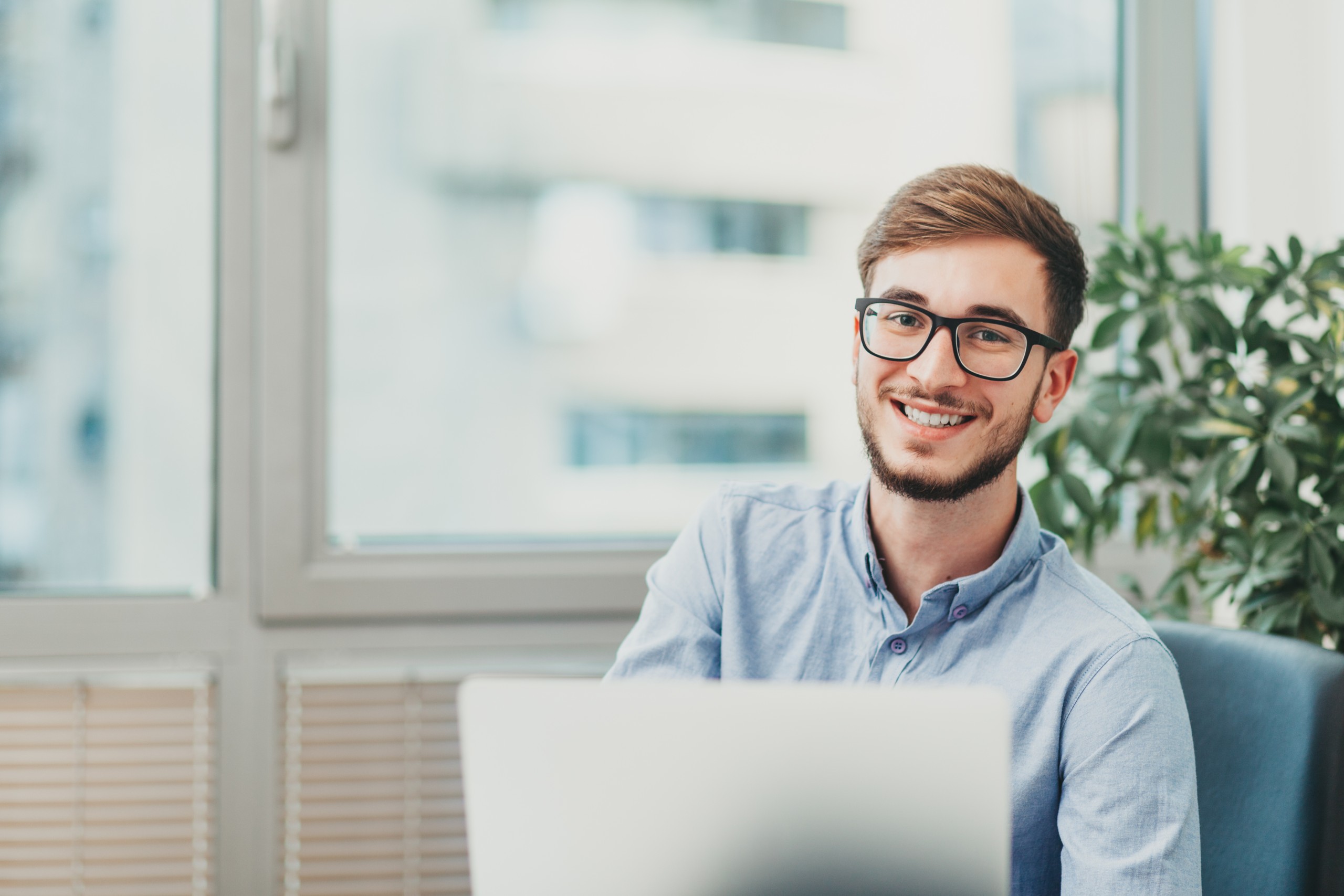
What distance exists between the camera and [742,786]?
22.7 inches

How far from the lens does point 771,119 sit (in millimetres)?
1999

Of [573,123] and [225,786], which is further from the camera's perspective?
[573,123]

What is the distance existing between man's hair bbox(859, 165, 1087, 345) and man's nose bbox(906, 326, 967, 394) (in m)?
0.11

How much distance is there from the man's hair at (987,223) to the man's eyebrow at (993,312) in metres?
0.07

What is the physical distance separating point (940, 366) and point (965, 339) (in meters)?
0.05

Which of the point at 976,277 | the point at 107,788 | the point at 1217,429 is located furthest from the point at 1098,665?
the point at 107,788

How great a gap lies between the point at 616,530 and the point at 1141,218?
1.13 meters

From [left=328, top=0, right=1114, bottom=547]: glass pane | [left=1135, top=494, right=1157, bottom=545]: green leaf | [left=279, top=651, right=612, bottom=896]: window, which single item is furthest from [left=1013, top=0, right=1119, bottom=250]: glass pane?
[left=279, top=651, right=612, bottom=896]: window

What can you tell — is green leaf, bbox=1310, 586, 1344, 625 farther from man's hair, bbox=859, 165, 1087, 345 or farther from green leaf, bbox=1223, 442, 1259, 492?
man's hair, bbox=859, 165, 1087, 345

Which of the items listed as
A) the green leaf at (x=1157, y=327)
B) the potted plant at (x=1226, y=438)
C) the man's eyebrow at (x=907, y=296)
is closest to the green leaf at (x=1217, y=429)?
the potted plant at (x=1226, y=438)

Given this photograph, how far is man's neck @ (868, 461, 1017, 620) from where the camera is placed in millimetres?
1123

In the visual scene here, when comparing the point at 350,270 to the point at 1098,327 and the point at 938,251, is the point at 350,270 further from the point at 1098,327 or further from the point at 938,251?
the point at 1098,327

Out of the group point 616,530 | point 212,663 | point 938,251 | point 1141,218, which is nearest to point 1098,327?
point 1141,218

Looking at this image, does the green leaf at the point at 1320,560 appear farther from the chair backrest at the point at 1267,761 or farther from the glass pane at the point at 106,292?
the glass pane at the point at 106,292
